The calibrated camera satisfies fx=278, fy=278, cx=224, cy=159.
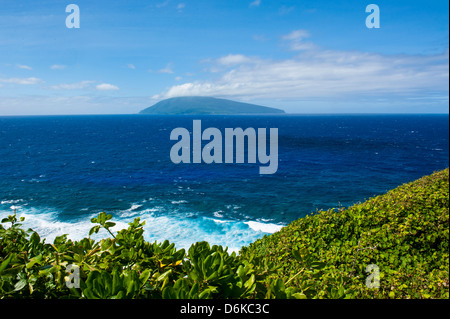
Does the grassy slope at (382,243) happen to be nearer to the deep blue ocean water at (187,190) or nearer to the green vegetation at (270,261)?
the green vegetation at (270,261)

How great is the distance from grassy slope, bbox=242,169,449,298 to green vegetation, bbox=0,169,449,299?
0.03 meters

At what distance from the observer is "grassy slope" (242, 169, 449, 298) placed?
5.95 meters

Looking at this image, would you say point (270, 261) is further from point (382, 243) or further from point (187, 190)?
point (187, 190)

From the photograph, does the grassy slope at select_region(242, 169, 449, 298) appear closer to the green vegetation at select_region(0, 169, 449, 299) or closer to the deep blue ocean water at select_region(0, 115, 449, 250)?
the green vegetation at select_region(0, 169, 449, 299)

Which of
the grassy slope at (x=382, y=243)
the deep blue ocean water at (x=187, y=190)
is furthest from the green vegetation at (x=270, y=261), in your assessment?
the deep blue ocean water at (x=187, y=190)

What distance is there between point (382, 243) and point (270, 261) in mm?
6147

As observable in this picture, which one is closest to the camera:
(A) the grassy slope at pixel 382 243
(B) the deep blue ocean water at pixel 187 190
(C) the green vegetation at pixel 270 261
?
(C) the green vegetation at pixel 270 261

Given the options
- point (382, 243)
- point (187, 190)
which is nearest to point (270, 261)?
point (382, 243)

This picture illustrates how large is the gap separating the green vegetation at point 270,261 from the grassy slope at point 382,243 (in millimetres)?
28

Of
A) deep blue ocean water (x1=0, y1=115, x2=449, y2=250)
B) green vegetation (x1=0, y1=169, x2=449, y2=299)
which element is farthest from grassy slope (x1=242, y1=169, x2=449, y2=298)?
deep blue ocean water (x1=0, y1=115, x2=449, y2=250)

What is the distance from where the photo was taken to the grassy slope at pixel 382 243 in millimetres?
5953

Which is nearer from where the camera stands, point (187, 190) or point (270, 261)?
point (270, 261)

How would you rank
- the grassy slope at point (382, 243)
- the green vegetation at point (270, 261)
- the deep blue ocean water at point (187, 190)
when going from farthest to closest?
the deep blue ocean water at point (187, 190) → the grassy slope at point (382, 243) → the green vegetation at point (270, 261)

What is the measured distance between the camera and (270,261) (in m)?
2.96
